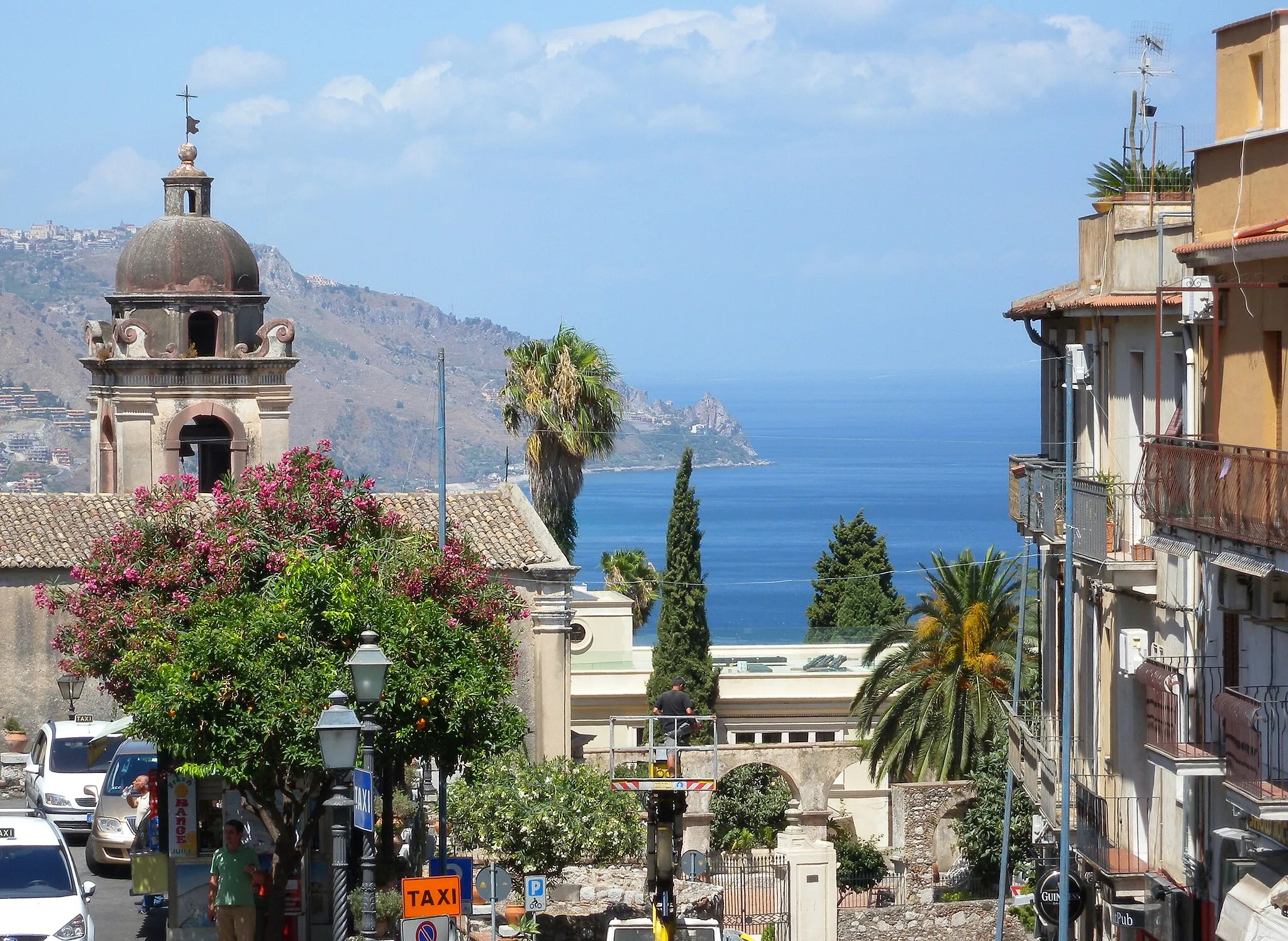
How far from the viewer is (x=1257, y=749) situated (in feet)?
56.9

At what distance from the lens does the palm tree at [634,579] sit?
58.1 m

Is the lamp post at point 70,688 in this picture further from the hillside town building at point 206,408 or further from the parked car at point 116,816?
the parked car at point 116,816

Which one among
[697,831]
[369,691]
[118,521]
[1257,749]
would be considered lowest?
[697,831]

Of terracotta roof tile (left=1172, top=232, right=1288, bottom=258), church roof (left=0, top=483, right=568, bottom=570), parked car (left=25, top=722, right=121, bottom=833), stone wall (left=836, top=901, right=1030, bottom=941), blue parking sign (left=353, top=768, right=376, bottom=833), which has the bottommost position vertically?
stone wall (left=836, top=901, right=1030, bottom=941)

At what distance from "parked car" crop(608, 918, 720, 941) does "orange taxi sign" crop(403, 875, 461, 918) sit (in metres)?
5.05

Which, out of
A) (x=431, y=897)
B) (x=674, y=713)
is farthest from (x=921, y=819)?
(x=431, y=897)

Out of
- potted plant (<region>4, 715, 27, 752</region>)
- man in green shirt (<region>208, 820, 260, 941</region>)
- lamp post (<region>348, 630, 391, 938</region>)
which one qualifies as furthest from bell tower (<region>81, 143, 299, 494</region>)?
lamp post (<region>348, 630, 391, 938</region>)

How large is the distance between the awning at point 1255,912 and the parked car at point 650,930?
27.6ft

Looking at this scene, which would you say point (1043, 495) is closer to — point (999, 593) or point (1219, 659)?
point (1219, 659)

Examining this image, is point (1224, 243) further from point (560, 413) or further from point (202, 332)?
point (560, 413)

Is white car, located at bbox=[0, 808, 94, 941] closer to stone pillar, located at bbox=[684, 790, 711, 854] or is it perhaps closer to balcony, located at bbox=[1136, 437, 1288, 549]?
balcony, located at bbox=[1136, 437, 1288, 549]

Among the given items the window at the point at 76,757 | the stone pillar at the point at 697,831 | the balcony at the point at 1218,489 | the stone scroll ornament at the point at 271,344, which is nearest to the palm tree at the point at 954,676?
the stone pillar at the point at 697,831

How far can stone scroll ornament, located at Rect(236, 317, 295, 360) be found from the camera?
3759cm

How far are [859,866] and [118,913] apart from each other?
61.2ft
